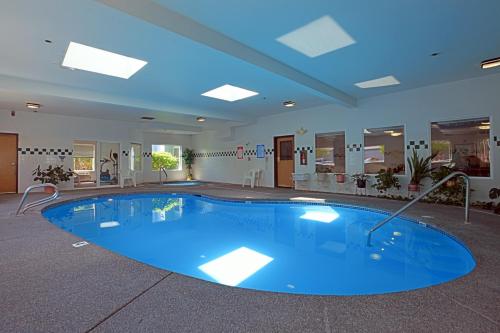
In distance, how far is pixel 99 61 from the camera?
4434mm

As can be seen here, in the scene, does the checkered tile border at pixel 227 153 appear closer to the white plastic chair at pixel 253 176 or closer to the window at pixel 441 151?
the white plastic chair at pixel 253 176

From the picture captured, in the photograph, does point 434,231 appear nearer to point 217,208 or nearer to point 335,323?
point 335,323

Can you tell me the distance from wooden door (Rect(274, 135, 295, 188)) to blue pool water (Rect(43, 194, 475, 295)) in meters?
2.67

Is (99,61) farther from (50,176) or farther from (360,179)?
(360,179)

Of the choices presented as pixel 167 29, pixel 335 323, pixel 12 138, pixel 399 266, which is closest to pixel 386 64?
A: pixel 399 266

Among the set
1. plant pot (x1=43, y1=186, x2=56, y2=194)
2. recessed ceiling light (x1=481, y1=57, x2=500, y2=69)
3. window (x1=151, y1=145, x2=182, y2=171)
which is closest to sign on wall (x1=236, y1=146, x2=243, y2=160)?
window (x1=151, y1=145, x2=182, y2=171)

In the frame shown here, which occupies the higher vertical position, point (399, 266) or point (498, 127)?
point (498, 127)

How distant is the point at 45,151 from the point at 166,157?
200 inches

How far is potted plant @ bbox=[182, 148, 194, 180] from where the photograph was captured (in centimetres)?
1295

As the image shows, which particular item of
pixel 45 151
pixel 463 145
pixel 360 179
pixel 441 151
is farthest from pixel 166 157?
pixel 463 145

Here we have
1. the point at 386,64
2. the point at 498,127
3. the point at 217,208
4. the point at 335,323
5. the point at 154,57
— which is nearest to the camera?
the point at 335,323

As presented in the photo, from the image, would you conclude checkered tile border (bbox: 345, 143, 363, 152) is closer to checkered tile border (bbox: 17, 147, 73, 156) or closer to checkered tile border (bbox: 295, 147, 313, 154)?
checkered tile border (bbox: 295, 147, 313, 154)

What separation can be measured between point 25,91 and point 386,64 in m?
6.95

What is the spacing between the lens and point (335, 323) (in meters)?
1.41
